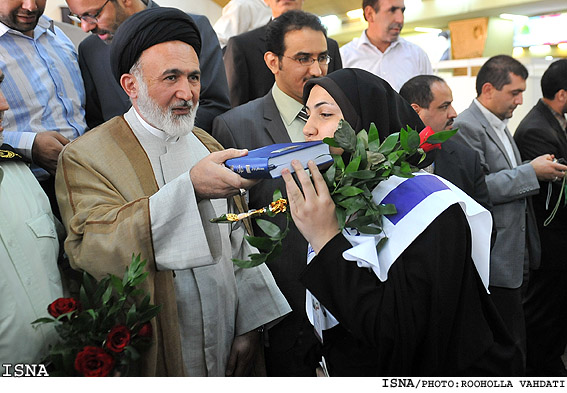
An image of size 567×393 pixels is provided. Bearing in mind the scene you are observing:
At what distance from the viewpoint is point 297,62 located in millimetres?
3393

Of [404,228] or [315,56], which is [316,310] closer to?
[404,228]

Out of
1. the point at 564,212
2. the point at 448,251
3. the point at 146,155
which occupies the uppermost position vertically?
the point at 146,155

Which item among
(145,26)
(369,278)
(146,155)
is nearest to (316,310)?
(369,278)

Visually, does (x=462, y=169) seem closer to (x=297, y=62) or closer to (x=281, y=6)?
(x=297, y=62)

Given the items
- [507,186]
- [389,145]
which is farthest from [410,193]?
[507,186]

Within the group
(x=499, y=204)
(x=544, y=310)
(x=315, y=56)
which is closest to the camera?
(x=315, y=56)

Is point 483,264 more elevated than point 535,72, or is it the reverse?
point 483,264

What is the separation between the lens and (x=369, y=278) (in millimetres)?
1963

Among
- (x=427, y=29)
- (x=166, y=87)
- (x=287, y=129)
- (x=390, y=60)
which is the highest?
(x=166, y=87)

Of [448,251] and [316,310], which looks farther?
[316,310]

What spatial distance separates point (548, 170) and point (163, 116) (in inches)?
126

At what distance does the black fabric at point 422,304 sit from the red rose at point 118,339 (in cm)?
58

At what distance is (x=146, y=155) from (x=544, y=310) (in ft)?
12.7

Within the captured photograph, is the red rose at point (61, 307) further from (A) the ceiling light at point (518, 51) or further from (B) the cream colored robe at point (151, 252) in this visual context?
(A) the ceiling light at point (518, 51)
